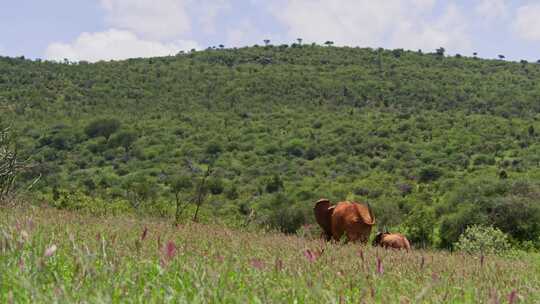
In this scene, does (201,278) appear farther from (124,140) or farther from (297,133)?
(297,133)

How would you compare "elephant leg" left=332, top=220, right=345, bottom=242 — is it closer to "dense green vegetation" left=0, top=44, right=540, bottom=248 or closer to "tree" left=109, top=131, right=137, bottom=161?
"dense green vegetation" left=0, top=44, right=540, bottom=248

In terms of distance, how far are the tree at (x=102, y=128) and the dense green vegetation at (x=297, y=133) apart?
15 centimetres

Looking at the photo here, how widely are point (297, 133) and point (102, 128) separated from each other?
20.4m

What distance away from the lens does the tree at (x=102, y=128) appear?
72375 millimetres

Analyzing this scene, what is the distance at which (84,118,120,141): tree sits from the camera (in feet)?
237

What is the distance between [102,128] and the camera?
73.1 metres

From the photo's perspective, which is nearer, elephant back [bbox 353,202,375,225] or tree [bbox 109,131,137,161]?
elephant back [bbox 353,202,375,225]

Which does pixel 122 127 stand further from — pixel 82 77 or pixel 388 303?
pixel 388 303

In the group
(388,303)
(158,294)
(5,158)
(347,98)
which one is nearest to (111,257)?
(158,294)

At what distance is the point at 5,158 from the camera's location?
9.61m

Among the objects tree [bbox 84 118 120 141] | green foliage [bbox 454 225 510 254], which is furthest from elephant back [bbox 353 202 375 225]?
tree [bbox 84 118 120 141]

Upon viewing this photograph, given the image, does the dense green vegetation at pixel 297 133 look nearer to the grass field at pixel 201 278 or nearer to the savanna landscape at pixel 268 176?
the savanna landscape at pixel 268 176

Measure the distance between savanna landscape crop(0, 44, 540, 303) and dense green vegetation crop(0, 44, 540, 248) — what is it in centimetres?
25

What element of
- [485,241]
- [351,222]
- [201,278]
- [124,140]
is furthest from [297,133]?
[201,278]
